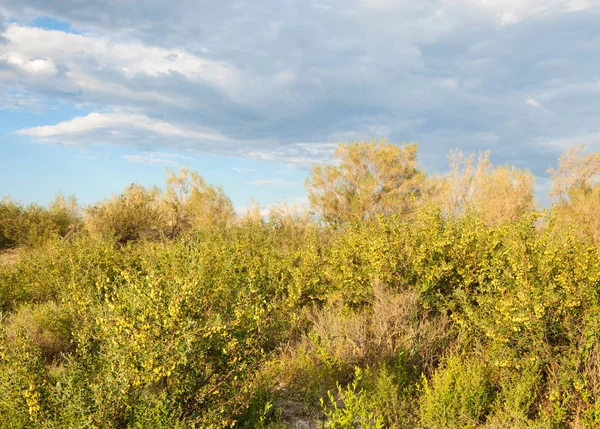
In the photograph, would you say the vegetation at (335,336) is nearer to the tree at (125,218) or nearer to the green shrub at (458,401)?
the green shrub at (458,401)

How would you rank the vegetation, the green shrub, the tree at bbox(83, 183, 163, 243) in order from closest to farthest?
the vegetation
the green shrub
the tree at bbox(83, 183, 163, 243)

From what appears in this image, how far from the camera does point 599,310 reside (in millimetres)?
6043

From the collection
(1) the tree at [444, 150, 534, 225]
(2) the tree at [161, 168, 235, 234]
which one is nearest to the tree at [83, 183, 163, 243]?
(2) the tree at [161, 168, 235, 234]

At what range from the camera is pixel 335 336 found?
7277 millimetres

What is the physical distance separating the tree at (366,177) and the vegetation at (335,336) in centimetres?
1283

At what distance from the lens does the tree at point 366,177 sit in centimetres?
2405

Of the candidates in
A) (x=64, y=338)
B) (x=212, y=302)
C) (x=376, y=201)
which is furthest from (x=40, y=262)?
(x=376, y=201)

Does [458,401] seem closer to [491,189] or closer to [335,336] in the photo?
[335,336]

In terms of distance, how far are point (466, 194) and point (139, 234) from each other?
16.6 meters

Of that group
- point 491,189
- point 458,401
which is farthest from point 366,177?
point 458,401

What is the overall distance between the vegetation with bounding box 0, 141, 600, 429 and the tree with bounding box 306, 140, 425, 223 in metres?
12.8

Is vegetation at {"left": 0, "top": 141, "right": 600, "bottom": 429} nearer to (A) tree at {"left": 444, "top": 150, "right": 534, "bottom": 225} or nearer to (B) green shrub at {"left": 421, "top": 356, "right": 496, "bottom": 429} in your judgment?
(B) green shrub at {"left": 421, "top": 356, "right": 496, "bottom": 429}

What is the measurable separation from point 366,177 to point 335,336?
1819cm

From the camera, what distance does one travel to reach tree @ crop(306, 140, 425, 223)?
24047mm
